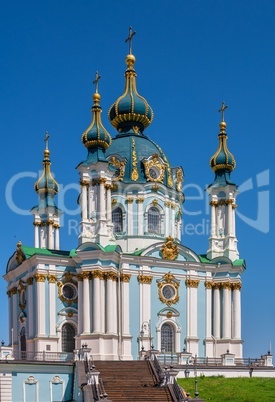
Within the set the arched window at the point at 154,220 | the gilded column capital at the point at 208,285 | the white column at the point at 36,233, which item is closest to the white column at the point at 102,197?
the arched window at the point at 154,220

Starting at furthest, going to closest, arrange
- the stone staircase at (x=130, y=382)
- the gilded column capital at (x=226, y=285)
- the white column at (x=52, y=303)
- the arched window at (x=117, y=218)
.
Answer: the arched window at (x=117, y=218) → the gilded column capital at (x=226, y=285) → the white column at (x=52, y=303) → the stone staircase at (x=130, y=382)

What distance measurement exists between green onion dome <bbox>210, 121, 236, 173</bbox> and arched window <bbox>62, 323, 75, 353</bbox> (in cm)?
1369

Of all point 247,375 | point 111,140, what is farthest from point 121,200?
point 247,375

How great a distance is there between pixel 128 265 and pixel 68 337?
17.2 ft

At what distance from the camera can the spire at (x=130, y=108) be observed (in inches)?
1860

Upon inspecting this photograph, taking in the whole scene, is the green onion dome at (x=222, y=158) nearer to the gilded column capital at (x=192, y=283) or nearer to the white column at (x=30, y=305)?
the gilded column capital at (x=192, y=283)

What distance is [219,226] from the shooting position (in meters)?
46.2

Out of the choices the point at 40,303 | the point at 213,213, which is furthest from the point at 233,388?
the point at 213,213

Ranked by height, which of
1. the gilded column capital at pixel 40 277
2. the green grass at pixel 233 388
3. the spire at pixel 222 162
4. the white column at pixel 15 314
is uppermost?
the spire at pixel 222 162

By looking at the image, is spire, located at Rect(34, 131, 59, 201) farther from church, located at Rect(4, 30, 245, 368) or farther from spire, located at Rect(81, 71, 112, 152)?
spire, located at Rect(81, 71, 112, 152)

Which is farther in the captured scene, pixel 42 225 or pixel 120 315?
pixel 42 225

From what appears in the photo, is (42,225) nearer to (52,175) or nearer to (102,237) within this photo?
(52,175)

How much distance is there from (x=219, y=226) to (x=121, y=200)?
6.42 meters

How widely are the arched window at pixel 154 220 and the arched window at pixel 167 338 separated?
19.8 feet
